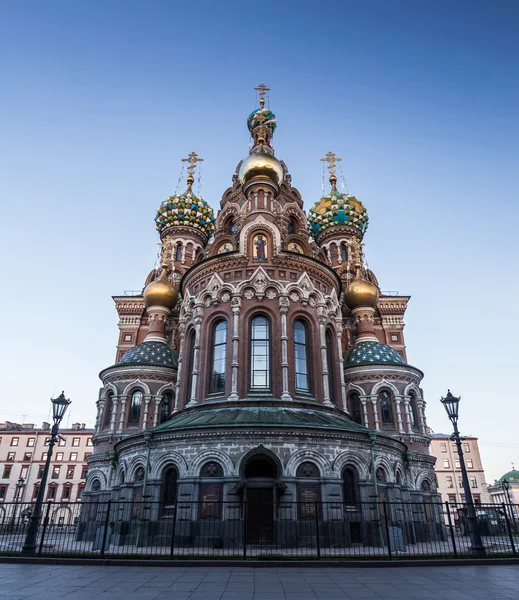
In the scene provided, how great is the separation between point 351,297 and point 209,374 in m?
13.2

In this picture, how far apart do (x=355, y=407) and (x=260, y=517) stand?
12.2 m

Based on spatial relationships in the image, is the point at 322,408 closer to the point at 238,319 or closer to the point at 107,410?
the point at 238,319

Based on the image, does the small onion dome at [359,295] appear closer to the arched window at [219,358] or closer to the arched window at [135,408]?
the arched window at [219,358]

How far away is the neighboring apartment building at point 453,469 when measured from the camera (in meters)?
56.6

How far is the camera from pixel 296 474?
16.5 m

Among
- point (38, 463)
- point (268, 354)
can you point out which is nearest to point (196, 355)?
point (268, 354)

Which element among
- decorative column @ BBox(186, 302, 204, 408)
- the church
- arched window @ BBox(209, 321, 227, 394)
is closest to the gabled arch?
the church

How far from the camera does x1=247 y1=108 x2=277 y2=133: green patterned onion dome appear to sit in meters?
35.0

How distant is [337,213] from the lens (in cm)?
3909

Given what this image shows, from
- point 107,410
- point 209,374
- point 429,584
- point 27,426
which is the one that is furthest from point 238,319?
point 27,426

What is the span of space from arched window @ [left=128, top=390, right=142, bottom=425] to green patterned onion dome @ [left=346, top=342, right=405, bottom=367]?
40.2 ft

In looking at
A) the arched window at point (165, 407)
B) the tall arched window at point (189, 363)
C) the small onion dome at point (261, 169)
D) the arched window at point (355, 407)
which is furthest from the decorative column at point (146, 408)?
the small onion dome at point (261, 169)

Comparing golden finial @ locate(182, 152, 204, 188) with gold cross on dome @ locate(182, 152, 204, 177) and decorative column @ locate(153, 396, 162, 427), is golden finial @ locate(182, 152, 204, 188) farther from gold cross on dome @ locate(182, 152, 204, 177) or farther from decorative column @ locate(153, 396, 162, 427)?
decorative column @ locate(153, 396, 162, 427)

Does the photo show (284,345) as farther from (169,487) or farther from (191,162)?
(191,162)
